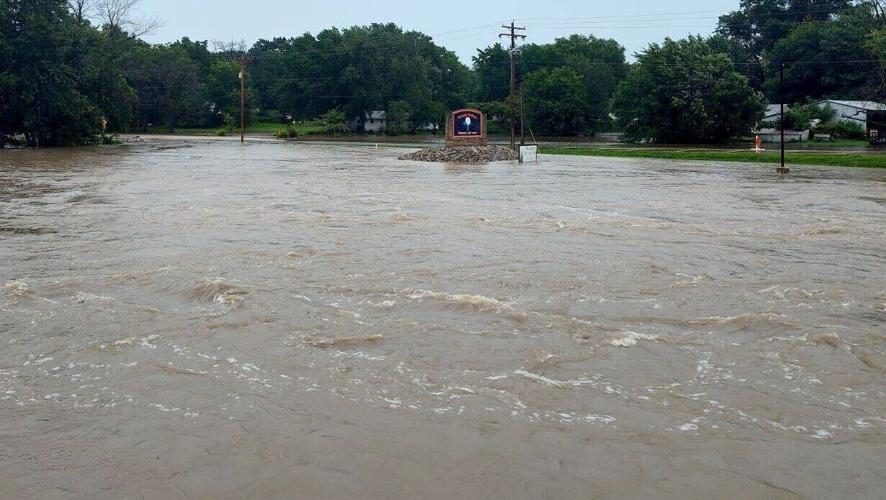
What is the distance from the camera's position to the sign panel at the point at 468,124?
49.2 meters

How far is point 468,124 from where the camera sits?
49.5 m

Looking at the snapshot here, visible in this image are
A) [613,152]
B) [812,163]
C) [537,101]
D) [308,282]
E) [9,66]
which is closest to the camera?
[308,282]

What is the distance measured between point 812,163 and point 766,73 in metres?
50.0

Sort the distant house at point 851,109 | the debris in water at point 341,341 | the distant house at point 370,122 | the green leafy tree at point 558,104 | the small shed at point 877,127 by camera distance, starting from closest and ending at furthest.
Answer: the debris in water at point 341,341 → the small shed at point 877,127 → the distant house at point 851,109 → the green leafy tree at point 558,104 → the distant house at point 370,122

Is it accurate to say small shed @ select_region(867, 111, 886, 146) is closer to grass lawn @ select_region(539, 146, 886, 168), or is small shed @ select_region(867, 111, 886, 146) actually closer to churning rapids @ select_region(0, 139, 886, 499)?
grass lawn @ select_region(539, 146, 886, 168)

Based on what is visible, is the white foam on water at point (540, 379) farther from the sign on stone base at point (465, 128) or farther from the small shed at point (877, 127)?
the small shed at point (877, 127)

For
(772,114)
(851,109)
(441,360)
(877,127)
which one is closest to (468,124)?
(877,127)

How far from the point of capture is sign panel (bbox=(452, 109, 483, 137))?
1939 inches

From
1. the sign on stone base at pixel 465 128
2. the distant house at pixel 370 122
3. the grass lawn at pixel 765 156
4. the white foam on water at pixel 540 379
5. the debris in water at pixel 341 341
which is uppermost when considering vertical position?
the distant house at pixel 370 122

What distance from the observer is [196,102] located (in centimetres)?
10888

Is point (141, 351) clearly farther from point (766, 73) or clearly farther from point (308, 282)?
point (766, 73)

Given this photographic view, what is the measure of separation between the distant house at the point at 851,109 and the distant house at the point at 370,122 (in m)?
51.1

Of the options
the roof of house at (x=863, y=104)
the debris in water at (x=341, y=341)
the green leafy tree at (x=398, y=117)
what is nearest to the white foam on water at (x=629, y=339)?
the debris in water at (x=341, y=341)

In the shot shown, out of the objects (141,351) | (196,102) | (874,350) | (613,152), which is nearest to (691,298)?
(874,350)
